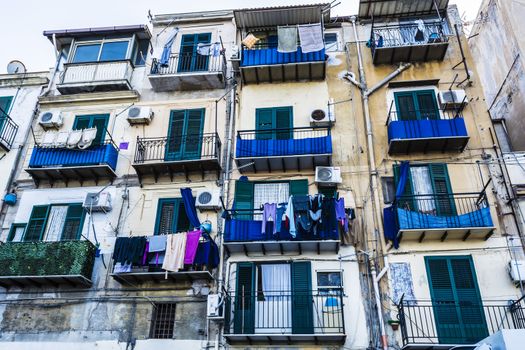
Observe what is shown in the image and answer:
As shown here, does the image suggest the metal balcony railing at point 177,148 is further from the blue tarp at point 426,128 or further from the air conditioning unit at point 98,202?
the blue tarp at point 426,128

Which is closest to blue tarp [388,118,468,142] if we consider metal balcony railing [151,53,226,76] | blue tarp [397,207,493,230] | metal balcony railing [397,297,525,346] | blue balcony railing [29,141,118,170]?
blue tarp [397,207,493,230]

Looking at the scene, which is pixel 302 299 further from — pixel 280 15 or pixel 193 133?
pixel 280 15

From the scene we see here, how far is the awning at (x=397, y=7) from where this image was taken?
64.9 feet

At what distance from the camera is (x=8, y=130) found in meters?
19.4

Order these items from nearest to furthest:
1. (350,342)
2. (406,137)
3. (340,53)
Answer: (350,342) → (406,137) → (340,53)

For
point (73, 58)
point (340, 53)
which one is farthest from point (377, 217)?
point (73, 58)

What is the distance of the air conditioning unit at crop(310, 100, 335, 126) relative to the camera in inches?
696

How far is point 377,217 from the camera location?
15.8 metres

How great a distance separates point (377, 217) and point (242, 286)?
4.93 m

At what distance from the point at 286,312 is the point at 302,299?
2.03 ft

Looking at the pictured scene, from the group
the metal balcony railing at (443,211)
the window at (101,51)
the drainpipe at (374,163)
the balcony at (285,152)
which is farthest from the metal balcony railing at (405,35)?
the window at (101,51)

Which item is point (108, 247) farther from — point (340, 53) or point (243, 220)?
point (340, 53)

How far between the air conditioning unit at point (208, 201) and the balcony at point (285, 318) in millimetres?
3116

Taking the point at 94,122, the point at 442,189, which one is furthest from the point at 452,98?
the point at 94,122
